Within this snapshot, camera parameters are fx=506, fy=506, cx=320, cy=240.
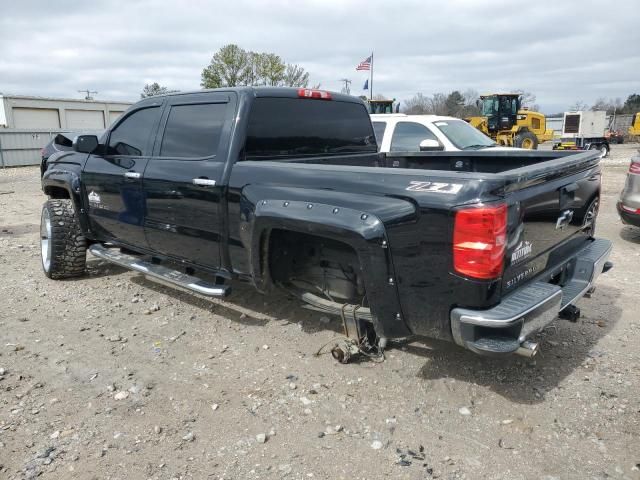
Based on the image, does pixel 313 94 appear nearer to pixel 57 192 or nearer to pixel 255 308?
pixel 255 308

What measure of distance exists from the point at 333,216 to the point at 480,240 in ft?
2.78

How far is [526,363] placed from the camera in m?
3.56

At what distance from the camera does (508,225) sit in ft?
8.37

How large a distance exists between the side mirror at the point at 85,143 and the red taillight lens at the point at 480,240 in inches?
146

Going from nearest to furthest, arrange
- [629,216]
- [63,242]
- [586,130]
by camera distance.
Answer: [63,242]
[629,216]
[586,130]

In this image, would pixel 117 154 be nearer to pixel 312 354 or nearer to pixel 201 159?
pixel 201 159

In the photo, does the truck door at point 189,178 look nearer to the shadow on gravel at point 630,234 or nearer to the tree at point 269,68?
the shadow on gravel at point 630,234

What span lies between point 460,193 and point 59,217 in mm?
4484

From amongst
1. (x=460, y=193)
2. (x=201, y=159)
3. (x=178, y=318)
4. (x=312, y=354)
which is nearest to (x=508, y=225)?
(x=460, y=193)

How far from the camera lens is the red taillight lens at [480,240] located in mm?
2451

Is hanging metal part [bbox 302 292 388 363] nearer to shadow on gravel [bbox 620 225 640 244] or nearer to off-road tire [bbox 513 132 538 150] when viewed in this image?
Answer: shadow on gravel [bbox 620 225 640 244]

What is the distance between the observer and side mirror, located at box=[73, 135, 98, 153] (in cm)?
471

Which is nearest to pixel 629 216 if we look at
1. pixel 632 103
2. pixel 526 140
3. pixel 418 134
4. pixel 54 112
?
pixel 418 134

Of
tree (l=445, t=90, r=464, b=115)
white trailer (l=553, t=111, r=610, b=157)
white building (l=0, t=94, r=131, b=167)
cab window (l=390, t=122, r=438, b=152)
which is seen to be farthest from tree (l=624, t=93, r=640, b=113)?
cab window (l=390, t=122, r=438, b=152)
